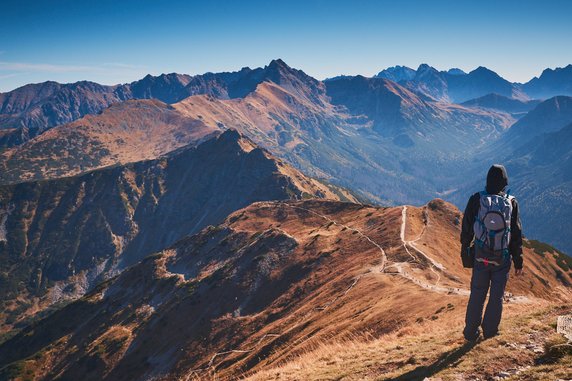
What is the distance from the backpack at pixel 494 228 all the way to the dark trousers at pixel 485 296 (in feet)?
1.70

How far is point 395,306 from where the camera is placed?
156ft

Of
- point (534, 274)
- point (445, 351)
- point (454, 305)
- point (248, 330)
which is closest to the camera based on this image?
point (445, 351)

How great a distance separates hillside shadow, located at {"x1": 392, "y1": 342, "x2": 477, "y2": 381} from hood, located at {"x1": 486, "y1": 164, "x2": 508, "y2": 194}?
23.9ft

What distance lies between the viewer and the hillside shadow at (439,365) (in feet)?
58.5

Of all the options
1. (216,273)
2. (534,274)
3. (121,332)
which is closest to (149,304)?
(121,332)

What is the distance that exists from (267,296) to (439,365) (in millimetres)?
75782

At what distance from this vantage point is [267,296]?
9162 centimetres

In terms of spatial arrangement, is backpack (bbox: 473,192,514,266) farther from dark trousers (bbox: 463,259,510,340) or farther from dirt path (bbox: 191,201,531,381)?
dirt path (bbox: 191,201,531,381)

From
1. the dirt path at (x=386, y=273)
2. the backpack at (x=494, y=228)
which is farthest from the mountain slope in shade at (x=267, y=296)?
the backpack at (x=494, y=228)

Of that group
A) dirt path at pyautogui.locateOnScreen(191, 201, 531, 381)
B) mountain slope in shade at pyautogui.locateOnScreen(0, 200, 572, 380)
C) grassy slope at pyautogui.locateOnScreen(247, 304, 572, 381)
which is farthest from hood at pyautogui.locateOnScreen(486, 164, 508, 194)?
dirt path at pyautogui.locateOnScreen(191, 201, 531, 381)

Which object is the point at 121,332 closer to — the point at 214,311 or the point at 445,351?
the point at 214,311

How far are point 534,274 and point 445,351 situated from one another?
86191mm

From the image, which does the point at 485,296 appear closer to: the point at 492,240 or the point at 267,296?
the point at 492,240

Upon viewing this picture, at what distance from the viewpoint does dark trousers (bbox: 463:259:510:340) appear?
713 inches
